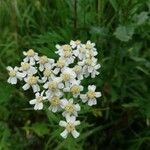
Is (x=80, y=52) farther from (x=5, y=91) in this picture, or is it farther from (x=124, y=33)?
(x=5, y=91)

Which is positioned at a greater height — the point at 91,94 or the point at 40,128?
the point at 40,128

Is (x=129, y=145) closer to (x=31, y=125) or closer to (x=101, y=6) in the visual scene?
(x=31, y=125)

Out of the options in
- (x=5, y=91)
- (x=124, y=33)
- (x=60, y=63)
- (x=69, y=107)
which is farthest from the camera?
(x=5, y=91)

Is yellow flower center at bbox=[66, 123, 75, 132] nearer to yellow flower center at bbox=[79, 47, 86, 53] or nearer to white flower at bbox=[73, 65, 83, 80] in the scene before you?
white flower at bbox=[73, 65, 83, 80]

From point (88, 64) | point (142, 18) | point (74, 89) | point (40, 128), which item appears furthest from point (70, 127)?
point (142, 18)

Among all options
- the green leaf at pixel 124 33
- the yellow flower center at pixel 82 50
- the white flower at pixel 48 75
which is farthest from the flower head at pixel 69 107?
the green leaf at pixel 124 33

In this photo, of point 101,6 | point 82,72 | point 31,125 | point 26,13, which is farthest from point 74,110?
point 26,13

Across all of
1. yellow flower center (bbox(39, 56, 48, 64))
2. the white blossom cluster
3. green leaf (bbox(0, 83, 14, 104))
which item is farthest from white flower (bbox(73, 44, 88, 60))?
green leaf (bbox(0, 83, 14, 104))
